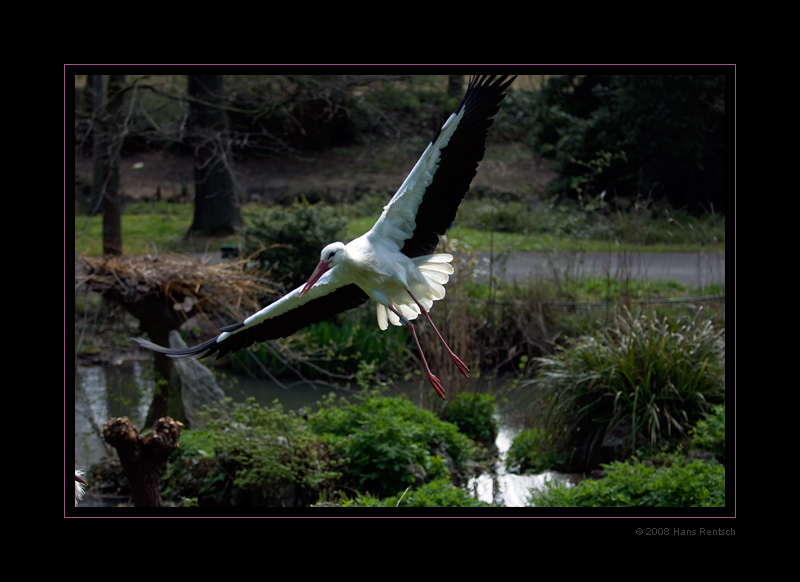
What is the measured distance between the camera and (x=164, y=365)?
716 centimetres

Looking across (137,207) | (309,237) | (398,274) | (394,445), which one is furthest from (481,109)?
(137,207)

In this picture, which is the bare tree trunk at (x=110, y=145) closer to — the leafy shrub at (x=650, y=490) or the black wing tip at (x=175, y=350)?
the black wing tip at (x=175, y=350)

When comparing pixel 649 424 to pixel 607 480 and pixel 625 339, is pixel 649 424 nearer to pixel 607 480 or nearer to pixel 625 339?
pixel 625 339

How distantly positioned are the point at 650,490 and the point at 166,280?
3818 millimetres

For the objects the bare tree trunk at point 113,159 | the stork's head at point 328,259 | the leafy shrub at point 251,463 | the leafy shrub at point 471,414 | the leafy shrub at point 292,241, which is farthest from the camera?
the leafy shrub at point 292,241

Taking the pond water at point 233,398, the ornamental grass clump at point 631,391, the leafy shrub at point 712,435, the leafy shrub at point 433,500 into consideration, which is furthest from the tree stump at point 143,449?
the leafy shrub at point 712,435

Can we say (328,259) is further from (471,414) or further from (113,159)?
(113,159)

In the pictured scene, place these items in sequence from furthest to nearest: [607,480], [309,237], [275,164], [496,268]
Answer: [275,164], [496,268], [309,237], [607,480]

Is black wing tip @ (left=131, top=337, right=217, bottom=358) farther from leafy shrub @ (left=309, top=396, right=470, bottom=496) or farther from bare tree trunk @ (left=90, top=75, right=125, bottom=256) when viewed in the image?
bare tree trunk @ (left=90, top=75, right=125, bottom=256)

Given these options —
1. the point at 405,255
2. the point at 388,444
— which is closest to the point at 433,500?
the point at 388,444

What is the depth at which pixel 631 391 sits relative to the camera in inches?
255

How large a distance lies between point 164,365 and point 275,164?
473 inches

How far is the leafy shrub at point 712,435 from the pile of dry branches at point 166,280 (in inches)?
139

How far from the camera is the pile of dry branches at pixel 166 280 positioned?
20.7 feet
